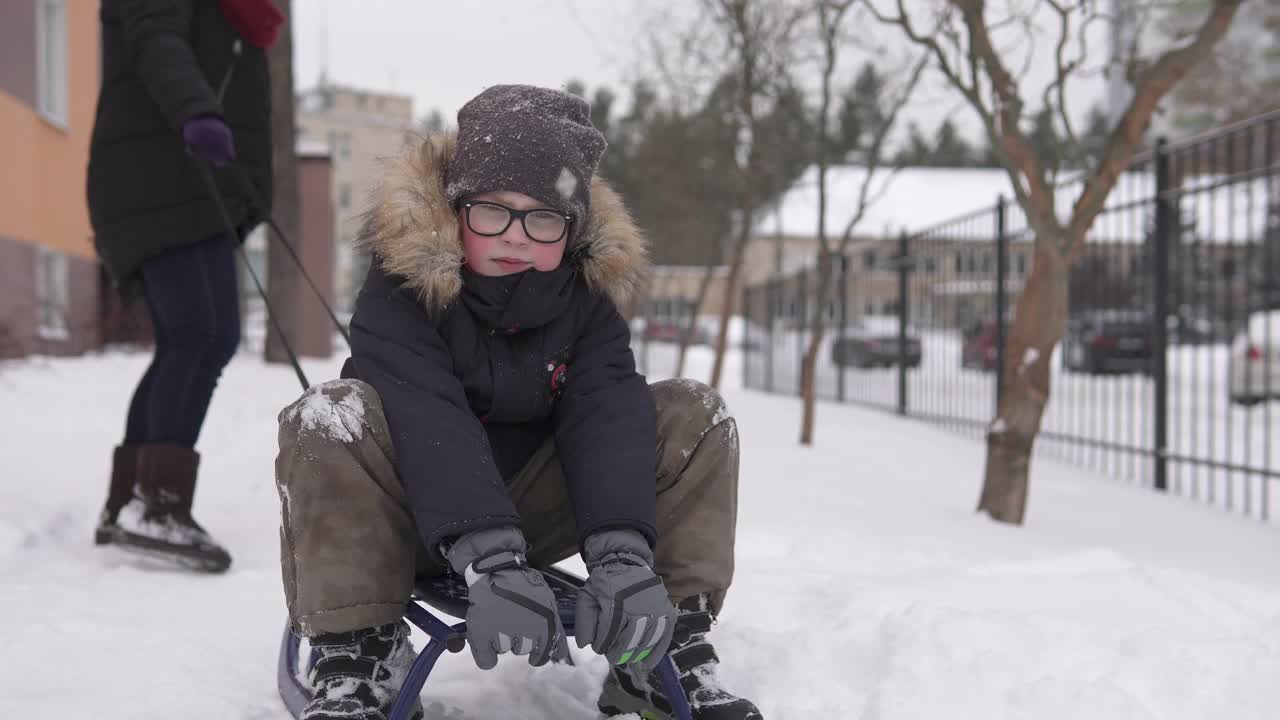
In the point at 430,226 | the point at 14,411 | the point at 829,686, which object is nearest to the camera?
the point at 430,226

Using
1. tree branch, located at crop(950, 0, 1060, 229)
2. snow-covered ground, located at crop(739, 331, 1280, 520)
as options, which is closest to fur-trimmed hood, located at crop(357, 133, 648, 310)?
tree branch, located at crop(950, 0, 1060, 229)

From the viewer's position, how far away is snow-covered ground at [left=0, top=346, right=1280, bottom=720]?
193cm

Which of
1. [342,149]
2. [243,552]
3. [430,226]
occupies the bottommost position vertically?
[243,552]

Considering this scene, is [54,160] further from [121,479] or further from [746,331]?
[746,331]

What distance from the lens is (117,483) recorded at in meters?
3.08

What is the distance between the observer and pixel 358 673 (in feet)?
5.55

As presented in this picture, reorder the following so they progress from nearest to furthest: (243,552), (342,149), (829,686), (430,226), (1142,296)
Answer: (430,226) → (829,686) → (243,552) → (1142,296) → (342,149)

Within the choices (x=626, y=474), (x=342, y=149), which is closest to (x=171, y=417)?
(x=626, y=474)

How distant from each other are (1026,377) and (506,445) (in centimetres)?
280

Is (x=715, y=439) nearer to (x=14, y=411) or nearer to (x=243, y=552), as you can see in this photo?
(x=243, y=552)

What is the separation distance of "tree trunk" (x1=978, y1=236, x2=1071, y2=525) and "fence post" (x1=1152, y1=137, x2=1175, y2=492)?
6.20 feet

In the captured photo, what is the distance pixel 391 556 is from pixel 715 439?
59 cm

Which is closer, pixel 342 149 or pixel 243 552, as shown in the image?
pixel 243 552

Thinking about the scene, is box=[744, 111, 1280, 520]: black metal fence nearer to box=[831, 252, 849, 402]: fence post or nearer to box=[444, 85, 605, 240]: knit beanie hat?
box=[831, 252, 849, 402]: fence post
